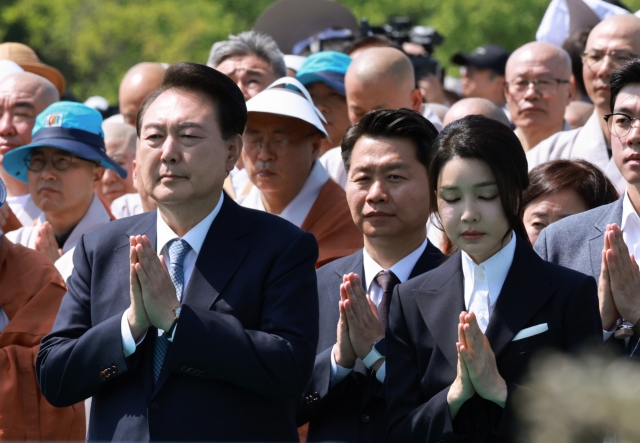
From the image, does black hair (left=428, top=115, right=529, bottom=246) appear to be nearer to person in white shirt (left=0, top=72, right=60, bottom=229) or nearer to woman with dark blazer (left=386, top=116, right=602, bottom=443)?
woman with dark blazer (left=386, top=116, right=602, bottom=443)

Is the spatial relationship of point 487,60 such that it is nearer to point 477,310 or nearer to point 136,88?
point 136,88

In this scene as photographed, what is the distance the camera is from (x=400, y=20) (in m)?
10.9

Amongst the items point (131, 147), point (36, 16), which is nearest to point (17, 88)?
point (131, 147)

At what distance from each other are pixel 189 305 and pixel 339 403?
859 millimetres

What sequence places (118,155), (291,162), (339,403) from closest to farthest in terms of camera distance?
(339,403) < (291,162) < (118,155)

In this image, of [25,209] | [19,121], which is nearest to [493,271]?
[25,209]

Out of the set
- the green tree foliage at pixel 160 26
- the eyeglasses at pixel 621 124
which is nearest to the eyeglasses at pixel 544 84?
the eyeglasses at pixel 621 124

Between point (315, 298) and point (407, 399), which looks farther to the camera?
point (315, 298)

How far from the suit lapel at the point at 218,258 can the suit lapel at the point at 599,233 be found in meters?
1.37

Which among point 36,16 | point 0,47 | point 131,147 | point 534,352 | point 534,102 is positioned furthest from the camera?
point 36,16

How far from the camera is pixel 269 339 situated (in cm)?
366

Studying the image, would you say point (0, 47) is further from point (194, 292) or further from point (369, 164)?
point (194, 292)

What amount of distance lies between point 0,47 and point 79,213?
3083 millimetres

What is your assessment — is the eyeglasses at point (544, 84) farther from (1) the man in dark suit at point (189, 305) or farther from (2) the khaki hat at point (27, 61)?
(2) the khaki hat at point (27, 61)
